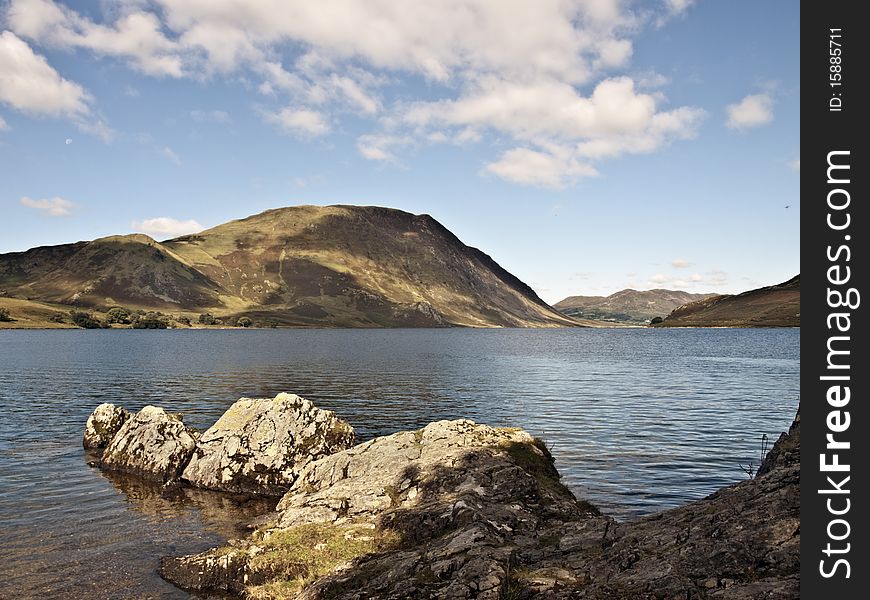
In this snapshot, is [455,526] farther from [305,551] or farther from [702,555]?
[702,555]

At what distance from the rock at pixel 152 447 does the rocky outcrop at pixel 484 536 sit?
928 centimetres

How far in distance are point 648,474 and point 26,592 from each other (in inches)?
1145

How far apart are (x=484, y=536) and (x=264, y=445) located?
1951cm

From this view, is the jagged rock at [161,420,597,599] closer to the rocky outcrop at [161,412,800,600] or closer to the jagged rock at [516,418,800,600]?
the rocky outcrop at [161,412,800,600]

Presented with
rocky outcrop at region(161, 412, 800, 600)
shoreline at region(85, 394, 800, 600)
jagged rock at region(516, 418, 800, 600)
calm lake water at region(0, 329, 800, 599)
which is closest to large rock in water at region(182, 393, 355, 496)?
shoreline at region(85, 394, 800, 600)

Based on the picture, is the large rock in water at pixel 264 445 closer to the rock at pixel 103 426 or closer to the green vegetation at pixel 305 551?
the green vegetation at pixel 305 551

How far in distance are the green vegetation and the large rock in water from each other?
388 inches

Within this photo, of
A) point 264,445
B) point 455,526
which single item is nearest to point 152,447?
point 264,445

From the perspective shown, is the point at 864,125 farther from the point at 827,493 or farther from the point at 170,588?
the point at 170,588

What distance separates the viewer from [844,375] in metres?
9.88

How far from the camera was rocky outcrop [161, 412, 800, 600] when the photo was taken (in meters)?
11.7

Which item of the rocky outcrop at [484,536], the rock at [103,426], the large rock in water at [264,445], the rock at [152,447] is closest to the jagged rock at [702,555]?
the rocky outcrop at [484,536]

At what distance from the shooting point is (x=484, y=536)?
15898mm

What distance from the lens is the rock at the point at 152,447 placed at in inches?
1264
